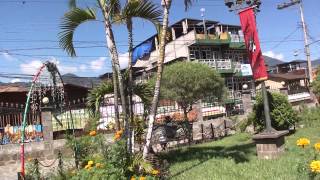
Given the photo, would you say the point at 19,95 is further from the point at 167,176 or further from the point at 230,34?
the point at 230,34

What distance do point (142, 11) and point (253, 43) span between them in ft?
10.9

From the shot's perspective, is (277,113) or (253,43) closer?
(253,43)

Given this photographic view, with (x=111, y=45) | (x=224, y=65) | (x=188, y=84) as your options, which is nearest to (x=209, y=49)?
(x=224, y=65)

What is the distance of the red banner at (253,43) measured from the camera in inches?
425

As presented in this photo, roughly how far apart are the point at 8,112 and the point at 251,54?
8.22m

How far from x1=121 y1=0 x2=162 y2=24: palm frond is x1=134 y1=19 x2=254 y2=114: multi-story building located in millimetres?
31547

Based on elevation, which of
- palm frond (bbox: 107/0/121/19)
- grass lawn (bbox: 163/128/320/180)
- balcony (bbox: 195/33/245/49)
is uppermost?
balcony (bbox: 195/33/245/49)

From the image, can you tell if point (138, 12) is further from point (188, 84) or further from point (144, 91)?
point (188, 84)

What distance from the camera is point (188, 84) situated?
20.2 m

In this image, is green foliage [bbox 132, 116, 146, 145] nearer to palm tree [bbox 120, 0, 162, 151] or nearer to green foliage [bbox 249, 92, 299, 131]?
palm tree [bbox 120, 0, 162, 151]

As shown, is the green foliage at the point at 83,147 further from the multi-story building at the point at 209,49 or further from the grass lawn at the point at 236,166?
the multi-story building at the point at 209,49

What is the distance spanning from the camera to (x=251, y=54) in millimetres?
10984

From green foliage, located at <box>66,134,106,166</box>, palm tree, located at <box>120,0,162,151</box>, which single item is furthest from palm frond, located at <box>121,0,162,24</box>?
green foliage, located at <box>66,134,106,166</box>

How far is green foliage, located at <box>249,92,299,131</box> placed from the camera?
1641cm
